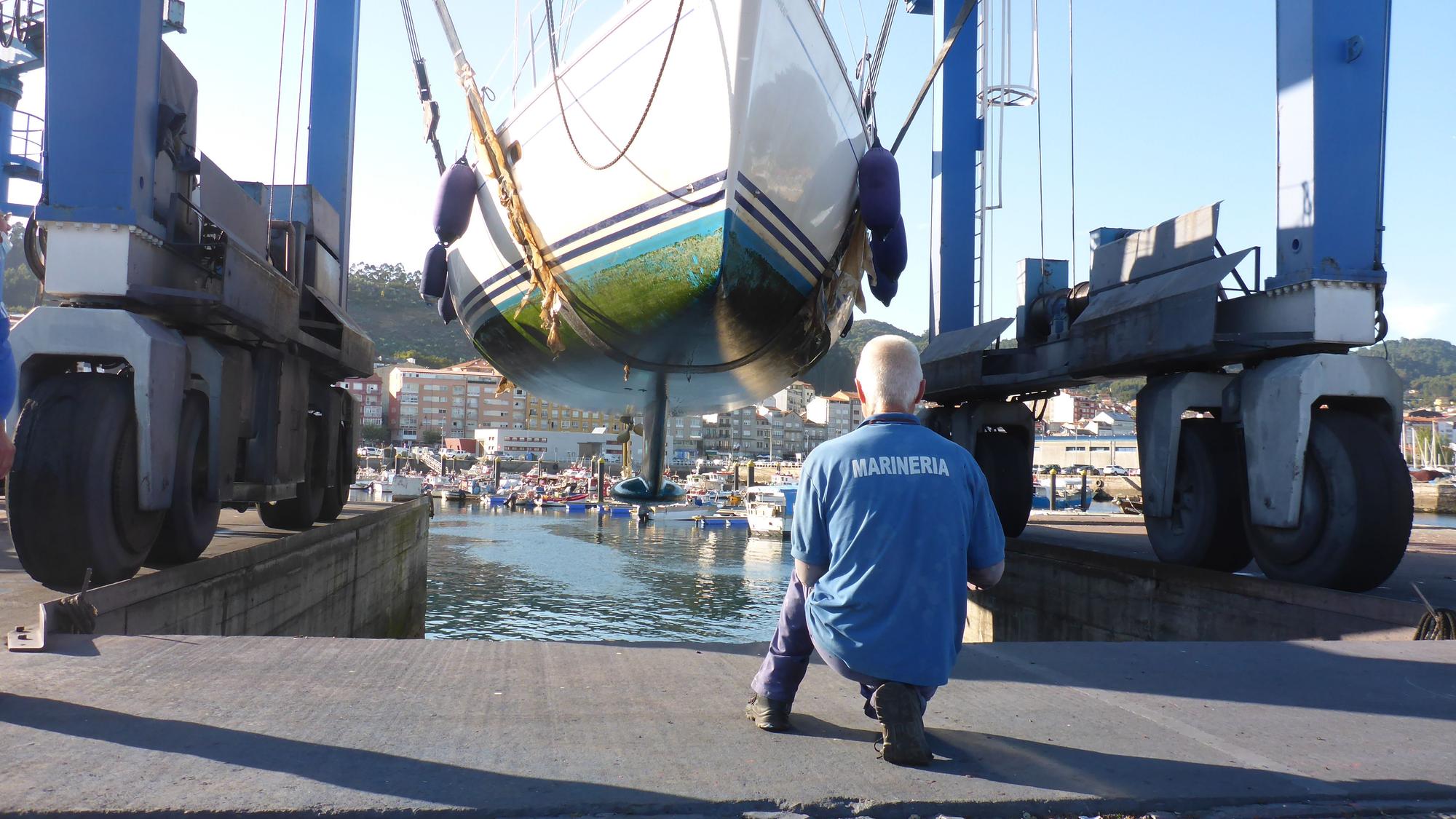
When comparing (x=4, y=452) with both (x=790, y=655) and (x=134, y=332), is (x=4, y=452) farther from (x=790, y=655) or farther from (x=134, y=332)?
(x=134, y=332)

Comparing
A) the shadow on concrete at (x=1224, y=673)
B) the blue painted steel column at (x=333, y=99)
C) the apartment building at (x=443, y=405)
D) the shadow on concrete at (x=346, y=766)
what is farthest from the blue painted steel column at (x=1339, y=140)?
the apartment building at (x=443, y=405)

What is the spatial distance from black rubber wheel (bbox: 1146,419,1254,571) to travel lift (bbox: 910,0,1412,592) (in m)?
0.01

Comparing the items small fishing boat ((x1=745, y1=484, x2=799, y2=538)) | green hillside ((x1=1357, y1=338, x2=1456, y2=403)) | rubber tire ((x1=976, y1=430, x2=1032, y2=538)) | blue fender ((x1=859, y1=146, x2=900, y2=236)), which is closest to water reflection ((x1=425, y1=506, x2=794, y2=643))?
small fishing boat ((x1=745, y1=484, x2=799, y2=538))

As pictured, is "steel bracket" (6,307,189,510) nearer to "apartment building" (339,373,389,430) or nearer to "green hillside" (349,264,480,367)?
"apartment building" (339,373,389,430)

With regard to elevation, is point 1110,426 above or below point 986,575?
above

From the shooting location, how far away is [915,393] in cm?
255

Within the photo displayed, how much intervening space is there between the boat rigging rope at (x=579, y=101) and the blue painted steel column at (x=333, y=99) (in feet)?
19.0

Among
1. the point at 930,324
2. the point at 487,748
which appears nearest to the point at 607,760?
the point at 487,748

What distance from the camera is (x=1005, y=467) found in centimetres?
1218

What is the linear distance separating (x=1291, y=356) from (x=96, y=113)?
872 cm

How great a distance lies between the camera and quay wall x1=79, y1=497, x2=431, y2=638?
5.36 metres

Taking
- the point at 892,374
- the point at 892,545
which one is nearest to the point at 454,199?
the point at 892,374

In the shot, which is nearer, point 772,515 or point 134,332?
point 134,332

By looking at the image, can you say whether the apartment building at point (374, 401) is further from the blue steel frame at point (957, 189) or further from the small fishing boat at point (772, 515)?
the blue steel frame at point (957, 189)
